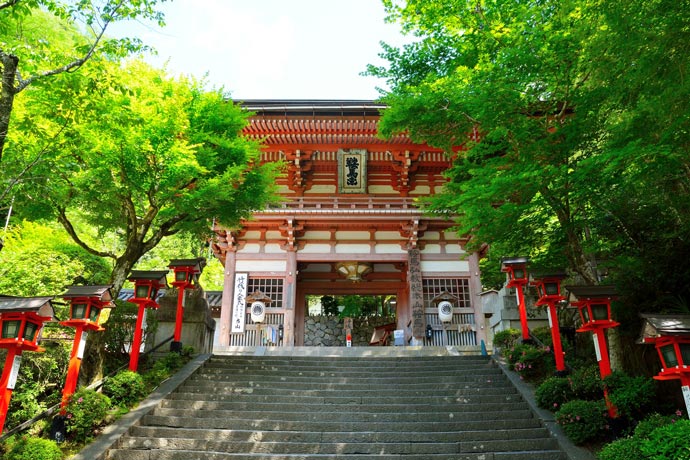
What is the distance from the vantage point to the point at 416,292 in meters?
14.5

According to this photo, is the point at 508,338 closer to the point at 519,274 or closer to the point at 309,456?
the point at 519,274

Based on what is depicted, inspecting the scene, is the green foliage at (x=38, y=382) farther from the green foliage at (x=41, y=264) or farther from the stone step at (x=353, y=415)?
the stone step at (x=353, y=415)

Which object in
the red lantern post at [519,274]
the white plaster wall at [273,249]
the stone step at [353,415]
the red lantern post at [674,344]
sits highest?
the white plaster wall at [273,249]

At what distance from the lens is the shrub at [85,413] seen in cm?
668

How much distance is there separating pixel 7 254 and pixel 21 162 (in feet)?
9.56

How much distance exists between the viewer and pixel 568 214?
8.34m

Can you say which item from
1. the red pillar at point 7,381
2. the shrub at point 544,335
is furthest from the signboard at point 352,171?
the red pillar at point 7,381

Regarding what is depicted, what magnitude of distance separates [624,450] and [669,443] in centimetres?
62

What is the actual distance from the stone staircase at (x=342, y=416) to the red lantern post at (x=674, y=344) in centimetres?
185

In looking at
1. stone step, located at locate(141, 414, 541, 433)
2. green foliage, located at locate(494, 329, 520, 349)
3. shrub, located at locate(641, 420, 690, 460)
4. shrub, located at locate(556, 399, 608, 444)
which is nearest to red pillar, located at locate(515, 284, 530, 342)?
green foliage, located at locate(494, 329, 520, 349)

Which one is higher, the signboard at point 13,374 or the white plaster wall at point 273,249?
the white plaster wall at point 273,249

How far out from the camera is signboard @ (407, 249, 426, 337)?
1410 cm

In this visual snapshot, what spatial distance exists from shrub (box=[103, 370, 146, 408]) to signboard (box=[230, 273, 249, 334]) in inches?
230

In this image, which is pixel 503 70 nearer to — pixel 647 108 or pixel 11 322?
pixel 647 108
